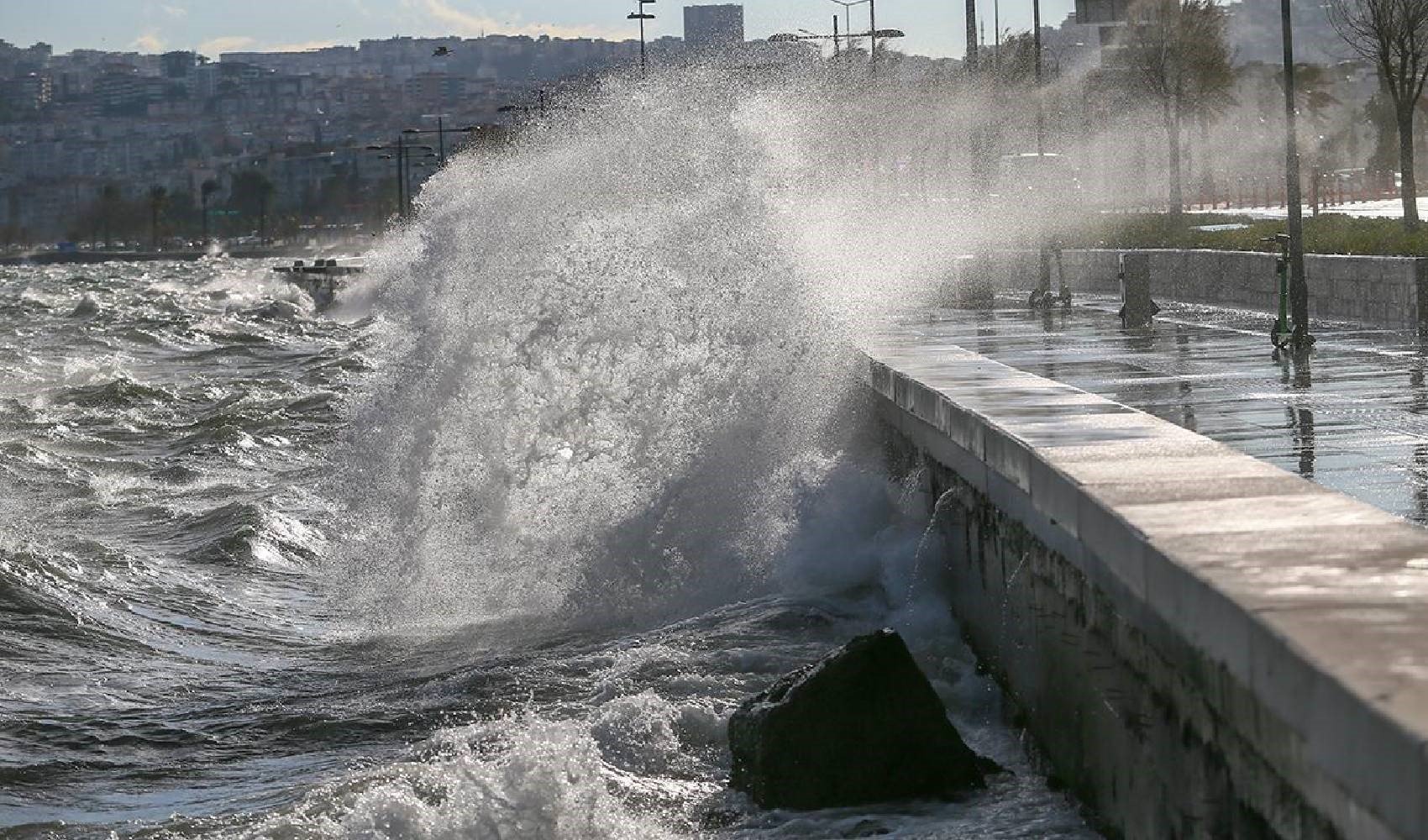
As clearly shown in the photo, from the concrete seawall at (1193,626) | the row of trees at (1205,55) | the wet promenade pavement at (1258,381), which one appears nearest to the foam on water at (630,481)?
the concrete seawall at (1193,626)

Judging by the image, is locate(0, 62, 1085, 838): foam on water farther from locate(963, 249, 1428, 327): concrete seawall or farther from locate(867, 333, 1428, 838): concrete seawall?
locate(963, 249, 1428, 327): concrete seawall

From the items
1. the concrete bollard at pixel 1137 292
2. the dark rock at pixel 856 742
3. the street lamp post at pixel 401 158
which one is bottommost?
the dark rock at pixel 856 742

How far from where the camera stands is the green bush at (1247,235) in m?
22.2

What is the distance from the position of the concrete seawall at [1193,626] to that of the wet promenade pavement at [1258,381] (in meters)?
0.52

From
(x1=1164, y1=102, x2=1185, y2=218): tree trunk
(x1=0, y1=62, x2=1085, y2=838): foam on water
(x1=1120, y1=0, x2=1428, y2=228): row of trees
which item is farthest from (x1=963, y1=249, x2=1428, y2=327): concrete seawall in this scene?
(x1=1164, y1=102, x2=1185, y2=218): tree trunk

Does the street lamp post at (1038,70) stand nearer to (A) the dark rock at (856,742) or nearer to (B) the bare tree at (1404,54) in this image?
(B) the bare tree at (1404,54)

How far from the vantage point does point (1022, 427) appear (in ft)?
28.8

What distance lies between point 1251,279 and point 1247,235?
4218mm

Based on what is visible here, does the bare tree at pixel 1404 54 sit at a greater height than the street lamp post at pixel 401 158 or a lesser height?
lesser

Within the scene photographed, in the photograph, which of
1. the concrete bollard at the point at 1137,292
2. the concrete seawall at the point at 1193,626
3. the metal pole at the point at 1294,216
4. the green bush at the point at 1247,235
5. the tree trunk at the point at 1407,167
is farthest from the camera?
the tree trunk at the point at 1407,167

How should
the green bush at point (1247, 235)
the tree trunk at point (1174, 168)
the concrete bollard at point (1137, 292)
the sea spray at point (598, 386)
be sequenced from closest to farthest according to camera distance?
the sea spray at point (598, 386) < the concrete bollard at point (1137, 292) < the green bush at point (1247, 235) < the tree trunk at point (1174, 168)

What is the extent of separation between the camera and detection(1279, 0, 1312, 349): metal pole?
58.3ft

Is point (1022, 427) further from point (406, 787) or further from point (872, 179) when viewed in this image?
point (872, 179)

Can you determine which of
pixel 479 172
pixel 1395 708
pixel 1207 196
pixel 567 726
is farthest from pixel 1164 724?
pixel 1207 196
